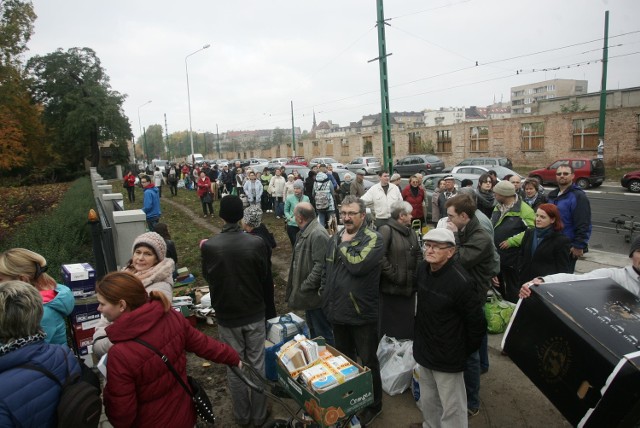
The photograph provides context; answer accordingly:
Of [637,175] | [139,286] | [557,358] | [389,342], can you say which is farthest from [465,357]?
[637,175]

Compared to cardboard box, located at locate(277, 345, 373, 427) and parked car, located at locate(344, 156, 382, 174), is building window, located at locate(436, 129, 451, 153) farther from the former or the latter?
cardboard box, located at locate(277, 345, 373, 427)

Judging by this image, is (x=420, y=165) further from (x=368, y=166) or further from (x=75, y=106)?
(x=75, y=106)

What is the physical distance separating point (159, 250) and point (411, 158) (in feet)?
88.5

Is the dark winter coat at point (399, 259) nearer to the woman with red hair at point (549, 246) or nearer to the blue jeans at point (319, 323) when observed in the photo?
the blue jeans at point (319, 323)

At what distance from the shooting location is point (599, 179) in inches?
793

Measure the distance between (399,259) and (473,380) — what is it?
1286 millimetres

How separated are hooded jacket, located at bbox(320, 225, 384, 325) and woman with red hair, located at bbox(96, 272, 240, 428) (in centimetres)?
135

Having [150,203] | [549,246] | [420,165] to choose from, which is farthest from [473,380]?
[420,165]

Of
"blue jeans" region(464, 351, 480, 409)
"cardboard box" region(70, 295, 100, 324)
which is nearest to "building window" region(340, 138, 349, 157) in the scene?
"cardboard box" region(70, 295, 100, 324)

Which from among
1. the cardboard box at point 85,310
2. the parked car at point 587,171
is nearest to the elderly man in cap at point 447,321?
the cardboard box at point 85,310

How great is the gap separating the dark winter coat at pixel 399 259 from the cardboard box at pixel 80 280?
3.28m

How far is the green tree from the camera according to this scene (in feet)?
123

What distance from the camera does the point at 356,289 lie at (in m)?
3.36

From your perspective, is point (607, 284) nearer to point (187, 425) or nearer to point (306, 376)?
point (306, 376)
